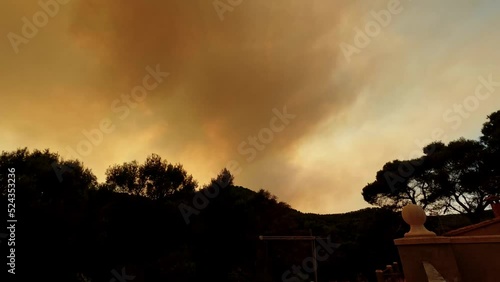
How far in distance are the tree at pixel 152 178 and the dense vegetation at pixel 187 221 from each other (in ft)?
0.34

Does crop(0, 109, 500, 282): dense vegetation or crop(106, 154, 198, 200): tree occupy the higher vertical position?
crop(106, 154, 198, 200): tree

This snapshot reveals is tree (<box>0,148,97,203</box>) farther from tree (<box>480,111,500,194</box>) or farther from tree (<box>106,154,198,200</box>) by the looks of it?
tree (<box>480,111,500,194</box>)

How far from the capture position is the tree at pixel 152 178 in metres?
27.1

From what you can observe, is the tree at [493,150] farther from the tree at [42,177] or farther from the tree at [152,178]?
the tree at [42,177]

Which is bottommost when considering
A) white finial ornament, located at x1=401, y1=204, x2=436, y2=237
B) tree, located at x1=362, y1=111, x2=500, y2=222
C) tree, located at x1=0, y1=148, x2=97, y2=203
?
white finial ornament, located at x1=401, y1=204, x2=436, y2=237

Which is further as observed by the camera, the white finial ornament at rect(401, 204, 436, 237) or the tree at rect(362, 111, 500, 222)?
the tree at rect(362, 111, 500, 222)

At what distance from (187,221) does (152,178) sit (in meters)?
7.12

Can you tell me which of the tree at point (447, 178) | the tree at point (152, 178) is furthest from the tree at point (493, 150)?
the tree at point (152, 178)

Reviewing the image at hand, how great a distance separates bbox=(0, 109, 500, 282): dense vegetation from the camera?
15305 mm

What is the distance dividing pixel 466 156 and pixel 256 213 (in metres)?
19.7

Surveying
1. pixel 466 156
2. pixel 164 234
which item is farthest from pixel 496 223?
pixel 164 234

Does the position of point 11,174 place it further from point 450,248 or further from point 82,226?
point 450,248

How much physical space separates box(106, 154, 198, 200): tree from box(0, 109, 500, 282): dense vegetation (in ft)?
0.34

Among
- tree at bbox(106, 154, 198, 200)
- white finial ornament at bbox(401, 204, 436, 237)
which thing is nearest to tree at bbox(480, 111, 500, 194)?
white finial ornament at bbox(401, 204, 436, 237)
